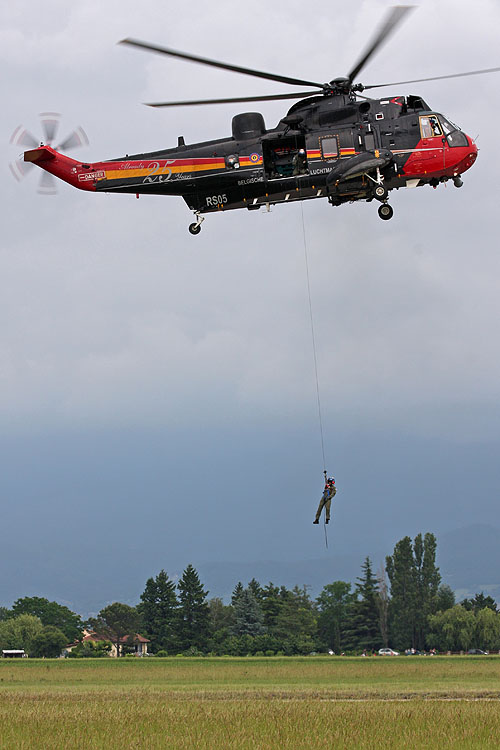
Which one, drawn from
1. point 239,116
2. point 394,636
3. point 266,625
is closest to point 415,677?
point 239,116

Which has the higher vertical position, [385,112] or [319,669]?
[385,112]

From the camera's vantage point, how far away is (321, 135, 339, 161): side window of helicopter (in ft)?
106

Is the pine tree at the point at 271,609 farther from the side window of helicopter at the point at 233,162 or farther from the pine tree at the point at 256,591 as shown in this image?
the side window of helicopter at the point at 233,162

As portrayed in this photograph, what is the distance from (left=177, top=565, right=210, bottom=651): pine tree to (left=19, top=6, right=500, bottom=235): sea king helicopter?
74855 mm

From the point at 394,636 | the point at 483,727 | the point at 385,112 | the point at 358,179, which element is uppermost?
the point at 385,112

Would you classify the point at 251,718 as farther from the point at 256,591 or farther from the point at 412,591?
the point at 412,591

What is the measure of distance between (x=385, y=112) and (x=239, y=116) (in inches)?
194

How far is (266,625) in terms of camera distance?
109 metres

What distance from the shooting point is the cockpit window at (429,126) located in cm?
3281

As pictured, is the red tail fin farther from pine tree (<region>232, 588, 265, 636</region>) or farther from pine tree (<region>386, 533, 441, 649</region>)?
pine tree (<region>386, 533, 441, 649</region>)

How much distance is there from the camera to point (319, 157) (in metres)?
32.3

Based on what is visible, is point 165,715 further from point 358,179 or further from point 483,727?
point 358,179

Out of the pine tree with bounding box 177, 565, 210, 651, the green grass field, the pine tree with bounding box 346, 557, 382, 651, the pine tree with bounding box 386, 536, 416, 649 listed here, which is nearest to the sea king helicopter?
the green grass field

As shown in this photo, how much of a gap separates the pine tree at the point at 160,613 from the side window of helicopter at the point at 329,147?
7727 centimetres
